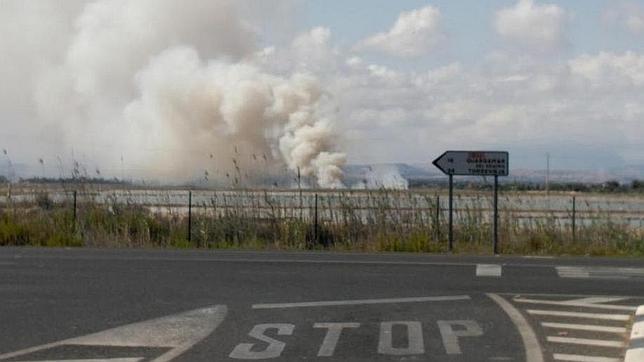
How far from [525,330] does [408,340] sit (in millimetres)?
1469

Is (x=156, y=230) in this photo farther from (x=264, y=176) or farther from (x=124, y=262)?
(x=264, y=176)

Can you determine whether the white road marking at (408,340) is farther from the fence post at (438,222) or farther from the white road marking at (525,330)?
the fence post at (438,222)

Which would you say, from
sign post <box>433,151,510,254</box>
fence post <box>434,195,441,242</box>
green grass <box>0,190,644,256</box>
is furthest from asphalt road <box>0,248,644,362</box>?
fence post <box>434,195,441,242</box>

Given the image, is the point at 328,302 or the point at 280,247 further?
the point at 280,247

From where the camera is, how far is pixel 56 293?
51.3 feet

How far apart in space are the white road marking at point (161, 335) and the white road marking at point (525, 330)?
342cm

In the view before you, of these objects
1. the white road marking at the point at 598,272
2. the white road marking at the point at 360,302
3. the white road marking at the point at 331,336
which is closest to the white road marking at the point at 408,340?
the white road marking at the point at 331,336

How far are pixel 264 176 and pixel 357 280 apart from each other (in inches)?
1465

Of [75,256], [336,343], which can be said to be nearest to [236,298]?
[336,343]

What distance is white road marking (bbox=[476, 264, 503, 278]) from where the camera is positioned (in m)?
18.8

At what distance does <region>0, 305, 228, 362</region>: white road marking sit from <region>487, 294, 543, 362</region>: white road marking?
342cm

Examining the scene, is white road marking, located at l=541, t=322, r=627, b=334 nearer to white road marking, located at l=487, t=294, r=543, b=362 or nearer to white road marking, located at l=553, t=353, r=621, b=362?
white road marking, located at l=487, t=294, r=543, b=362

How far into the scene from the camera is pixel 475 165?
1001 inches

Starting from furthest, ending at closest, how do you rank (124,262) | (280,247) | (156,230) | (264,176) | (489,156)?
(264,176), (156,230), (280,247), (489,156), (124,262)
